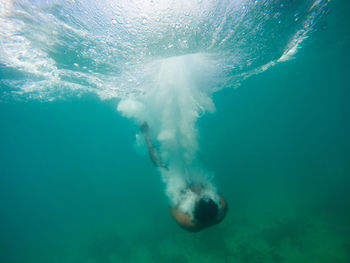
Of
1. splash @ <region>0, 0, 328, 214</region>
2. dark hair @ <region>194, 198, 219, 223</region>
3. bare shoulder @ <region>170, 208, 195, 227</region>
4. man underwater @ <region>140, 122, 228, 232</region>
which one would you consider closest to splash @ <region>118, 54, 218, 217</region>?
splash @ <region>0, 0, 328, 214</region>

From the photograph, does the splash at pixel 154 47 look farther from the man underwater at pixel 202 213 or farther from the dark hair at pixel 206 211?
the dark hair at pixel 206 211

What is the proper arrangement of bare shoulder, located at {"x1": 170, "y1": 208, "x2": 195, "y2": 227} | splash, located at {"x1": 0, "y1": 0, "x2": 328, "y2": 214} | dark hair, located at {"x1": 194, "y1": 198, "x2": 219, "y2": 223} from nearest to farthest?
dark hair, located at {"x1": 194, "y1": 198, "x2": 219, "y2": 223} < bare shoulder, located at {"x1": 170, "y1": 208, "x2": 195, "y2": 227} < splash, located at {"x1": 0, "y1": 0, "x2": 328, "y2": 214}

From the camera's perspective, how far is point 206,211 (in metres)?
5.52

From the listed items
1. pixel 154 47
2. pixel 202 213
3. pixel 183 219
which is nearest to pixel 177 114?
pixel 154 47

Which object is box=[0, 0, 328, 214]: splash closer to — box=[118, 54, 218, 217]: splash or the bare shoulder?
box=[118, 54, 218, 217]: splash

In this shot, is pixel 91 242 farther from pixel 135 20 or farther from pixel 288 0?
pixel 288 0

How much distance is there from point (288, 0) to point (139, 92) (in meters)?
13.7

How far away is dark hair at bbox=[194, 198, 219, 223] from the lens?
553cm

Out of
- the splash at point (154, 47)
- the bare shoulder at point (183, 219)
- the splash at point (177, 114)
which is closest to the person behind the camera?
the bare shoulder at point (183, 219)

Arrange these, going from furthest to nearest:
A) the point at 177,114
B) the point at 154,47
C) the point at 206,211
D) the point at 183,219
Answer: the point at 177,114 < the point at 154,47 < the point at 183,219 < the point at 206,211

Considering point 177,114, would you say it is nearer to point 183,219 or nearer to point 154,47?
point 154,47

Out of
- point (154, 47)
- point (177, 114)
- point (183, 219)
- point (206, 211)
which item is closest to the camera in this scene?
point (206, 211)

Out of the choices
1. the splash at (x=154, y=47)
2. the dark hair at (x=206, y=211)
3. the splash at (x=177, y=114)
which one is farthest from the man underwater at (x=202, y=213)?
the splash at (x=177, y=114)

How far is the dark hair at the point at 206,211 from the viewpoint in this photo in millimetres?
5527
